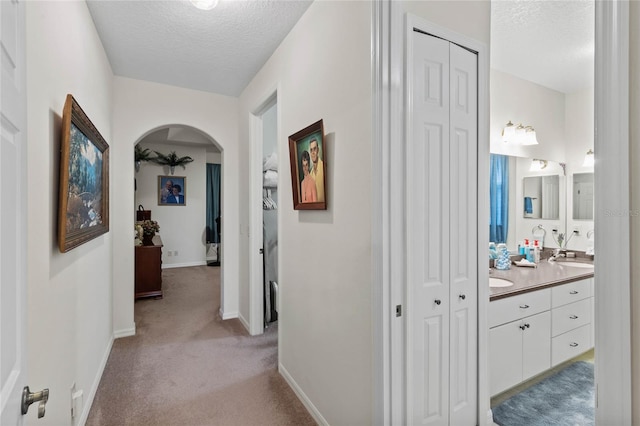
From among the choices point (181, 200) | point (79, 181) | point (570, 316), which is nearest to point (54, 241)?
point (79, 181)

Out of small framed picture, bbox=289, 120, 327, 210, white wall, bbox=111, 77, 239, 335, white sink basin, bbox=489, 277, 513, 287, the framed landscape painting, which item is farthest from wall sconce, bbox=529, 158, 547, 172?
the framed landscape painting

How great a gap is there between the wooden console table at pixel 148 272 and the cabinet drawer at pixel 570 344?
4417mm

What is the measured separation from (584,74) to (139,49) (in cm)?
372

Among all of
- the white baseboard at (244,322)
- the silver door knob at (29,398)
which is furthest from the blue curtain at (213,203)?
the silver door knob at (29,398)

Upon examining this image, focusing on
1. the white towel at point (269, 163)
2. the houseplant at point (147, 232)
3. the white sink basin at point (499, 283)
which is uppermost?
the white towel at point (269, 163)

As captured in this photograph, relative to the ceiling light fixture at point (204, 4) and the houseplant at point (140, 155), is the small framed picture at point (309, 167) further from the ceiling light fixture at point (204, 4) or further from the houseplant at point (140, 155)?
the houseplant at point (140, 155)

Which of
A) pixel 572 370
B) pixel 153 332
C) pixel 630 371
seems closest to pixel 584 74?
pixel 572 370

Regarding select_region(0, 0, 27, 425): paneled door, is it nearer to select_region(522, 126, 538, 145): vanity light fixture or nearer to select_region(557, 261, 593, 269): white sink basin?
select_region(522, 126, 538, 145): vanity light fixture

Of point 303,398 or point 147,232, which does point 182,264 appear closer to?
point 147,232

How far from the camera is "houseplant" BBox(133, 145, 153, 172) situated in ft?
19.1

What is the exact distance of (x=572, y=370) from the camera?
7.97ft

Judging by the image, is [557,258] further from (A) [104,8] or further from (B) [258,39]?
(A) [104,8]

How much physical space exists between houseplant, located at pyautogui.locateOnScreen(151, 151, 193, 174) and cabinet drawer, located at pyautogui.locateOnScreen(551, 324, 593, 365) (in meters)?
6.48

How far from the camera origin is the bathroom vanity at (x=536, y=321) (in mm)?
1960
